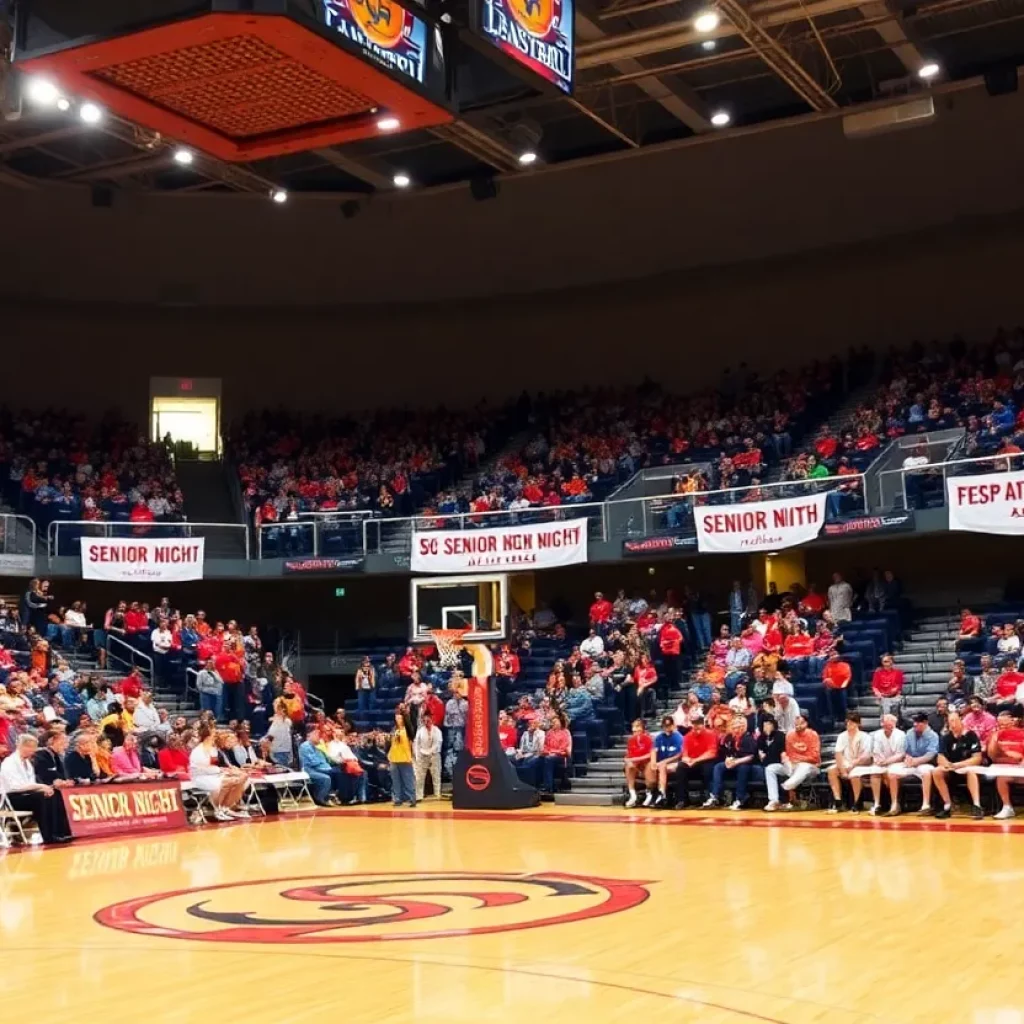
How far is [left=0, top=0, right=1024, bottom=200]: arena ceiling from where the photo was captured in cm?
2128

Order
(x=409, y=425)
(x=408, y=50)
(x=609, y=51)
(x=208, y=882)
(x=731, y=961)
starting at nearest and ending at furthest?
(x=731, y=961)
(x=408, y=50)
(x=208, y=882)
(x=609, y=51)
(x=409, y=425)

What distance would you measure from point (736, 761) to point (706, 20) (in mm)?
10310

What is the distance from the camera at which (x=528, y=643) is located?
2588cm

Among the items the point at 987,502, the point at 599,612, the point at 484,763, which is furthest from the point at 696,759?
the point at 599,612

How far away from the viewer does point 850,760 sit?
1814 centimetres

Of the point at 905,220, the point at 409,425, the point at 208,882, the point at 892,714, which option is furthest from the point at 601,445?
the point at 208,882

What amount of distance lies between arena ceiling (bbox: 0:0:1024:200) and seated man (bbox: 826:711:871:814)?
358 inches

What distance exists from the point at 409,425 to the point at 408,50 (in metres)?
24.1

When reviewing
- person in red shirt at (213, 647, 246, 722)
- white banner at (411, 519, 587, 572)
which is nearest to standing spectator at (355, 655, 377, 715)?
person in red shirt at (213, 647, 246, 722)

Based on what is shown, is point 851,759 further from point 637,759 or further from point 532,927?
point 532,927

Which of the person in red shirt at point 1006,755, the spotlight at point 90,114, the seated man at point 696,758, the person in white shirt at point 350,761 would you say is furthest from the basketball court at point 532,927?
the spotlight at point 90,114

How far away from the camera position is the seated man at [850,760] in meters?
18.1

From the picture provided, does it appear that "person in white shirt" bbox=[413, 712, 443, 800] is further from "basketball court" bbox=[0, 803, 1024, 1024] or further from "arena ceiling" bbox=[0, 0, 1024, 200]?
"arena ceiling" bbox=[0, 0, 1024, 200]

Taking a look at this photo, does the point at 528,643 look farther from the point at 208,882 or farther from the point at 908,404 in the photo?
the point at 208,882
